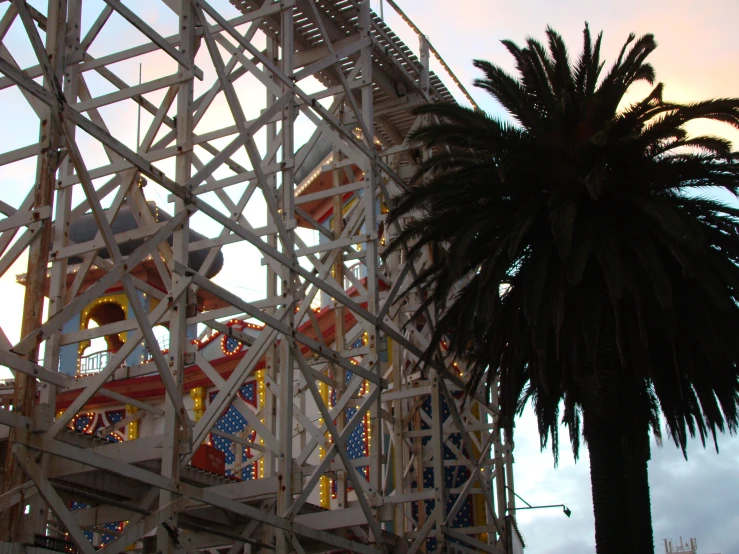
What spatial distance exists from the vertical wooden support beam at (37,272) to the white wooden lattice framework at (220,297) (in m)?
0.03

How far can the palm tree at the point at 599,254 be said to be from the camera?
690 inches

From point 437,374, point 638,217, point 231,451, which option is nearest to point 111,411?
point 231,451

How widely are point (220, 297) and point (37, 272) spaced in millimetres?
3135

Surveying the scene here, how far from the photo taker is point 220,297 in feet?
50.9

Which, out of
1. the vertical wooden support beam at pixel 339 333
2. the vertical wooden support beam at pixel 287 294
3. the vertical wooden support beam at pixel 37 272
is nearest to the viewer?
the vertical wooden support beam at pixel 37 272

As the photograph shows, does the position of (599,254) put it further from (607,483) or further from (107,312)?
(107,312)

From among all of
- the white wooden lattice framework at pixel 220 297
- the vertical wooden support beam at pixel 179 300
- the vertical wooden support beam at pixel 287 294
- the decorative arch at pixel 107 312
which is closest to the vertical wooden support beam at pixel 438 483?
the white wooden lattice framework at pixel 220 297

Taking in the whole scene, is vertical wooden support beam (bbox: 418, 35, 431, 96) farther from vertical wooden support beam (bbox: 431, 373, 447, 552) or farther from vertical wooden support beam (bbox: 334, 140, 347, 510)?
vertical wooden support beam (bbox: 431, 373, 447, 552)

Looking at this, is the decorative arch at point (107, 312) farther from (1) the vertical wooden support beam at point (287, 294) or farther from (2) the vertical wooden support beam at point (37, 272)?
(2) the vertical wooden support beam at point (37, 272)

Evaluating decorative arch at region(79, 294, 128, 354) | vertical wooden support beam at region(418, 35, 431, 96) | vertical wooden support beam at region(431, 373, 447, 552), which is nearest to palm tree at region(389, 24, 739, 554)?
vertical wooden support beam at region(431, 373, 447, 552)

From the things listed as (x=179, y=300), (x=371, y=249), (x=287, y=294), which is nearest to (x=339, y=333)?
(x=371, y=249)

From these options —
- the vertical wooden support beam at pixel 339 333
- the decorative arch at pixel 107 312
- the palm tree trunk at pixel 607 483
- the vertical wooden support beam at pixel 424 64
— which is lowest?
the palm tree trunk at pixel 607 483

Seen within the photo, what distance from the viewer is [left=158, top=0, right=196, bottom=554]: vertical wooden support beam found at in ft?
45.1

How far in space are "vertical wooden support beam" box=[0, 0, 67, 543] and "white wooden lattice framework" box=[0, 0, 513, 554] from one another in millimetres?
26
